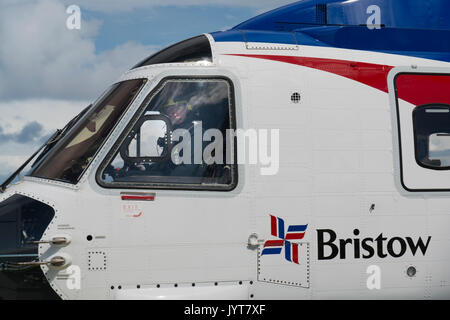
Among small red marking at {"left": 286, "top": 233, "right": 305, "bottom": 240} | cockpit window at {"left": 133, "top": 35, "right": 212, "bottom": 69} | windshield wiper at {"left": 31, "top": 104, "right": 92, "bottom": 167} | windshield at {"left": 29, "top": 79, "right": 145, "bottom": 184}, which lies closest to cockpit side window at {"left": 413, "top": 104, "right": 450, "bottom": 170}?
small red marking at {"left": 286, "top": 233, "right": 305, "bottom": 240}

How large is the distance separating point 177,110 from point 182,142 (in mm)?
271

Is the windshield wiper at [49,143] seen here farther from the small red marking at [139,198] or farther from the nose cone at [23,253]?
the small red marking at [139,198]

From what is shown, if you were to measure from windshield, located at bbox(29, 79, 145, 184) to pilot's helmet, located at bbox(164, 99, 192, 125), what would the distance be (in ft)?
1.00

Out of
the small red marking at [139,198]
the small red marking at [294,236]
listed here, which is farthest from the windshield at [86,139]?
the small red marking at [294,236]

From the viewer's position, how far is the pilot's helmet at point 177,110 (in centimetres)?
418

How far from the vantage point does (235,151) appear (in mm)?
4137

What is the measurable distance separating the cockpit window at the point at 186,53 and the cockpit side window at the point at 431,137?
194 cm

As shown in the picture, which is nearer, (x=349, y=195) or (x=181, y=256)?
(x=181, y=256)

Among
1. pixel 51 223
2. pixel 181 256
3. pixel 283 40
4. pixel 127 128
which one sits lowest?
pixel 181 256

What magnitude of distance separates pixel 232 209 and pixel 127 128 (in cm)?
108

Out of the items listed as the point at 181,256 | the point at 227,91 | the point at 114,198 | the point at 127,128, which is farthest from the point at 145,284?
the point at 227,91

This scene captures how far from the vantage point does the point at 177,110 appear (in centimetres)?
419

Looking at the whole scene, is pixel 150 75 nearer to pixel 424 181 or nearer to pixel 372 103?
pixel 372 103

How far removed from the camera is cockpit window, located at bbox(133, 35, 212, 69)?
4316mm
